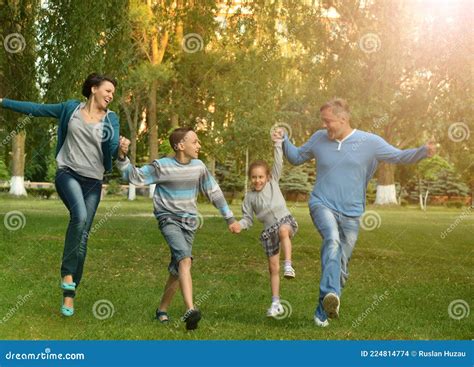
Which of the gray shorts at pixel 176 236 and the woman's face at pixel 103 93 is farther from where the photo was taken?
the woman's face at pixel 103 93

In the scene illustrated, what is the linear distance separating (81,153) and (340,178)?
2.24 meters

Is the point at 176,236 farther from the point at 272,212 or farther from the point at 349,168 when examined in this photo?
the point at 349,168

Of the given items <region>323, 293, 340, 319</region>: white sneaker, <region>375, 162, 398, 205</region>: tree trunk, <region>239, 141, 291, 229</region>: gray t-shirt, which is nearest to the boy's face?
<region>239, 141, 291, 229</region>: gray t-shirt

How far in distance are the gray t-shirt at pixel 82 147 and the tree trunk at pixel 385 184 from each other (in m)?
29.2

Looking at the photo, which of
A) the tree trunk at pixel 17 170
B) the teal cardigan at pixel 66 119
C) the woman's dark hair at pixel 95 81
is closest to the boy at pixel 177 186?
the teal cardigan at pixel 66 119

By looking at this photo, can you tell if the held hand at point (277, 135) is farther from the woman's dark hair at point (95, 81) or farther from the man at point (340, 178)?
the woman's dark hair at point (95, 81)

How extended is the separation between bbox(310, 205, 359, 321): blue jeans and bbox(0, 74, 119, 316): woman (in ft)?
6.14

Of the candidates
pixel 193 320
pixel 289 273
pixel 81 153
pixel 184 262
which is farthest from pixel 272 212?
pixel 81 153

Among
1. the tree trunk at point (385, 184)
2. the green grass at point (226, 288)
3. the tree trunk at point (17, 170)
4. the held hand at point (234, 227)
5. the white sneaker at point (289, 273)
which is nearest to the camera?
the held hand at point (234, 227)

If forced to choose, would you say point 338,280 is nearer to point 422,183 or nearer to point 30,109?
point 30,109

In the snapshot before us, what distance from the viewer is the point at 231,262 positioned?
13922 millimetres

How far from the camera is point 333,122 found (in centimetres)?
740

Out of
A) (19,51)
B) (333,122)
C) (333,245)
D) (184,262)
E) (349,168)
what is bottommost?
(184,262)

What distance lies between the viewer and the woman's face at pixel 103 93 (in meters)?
7.22
